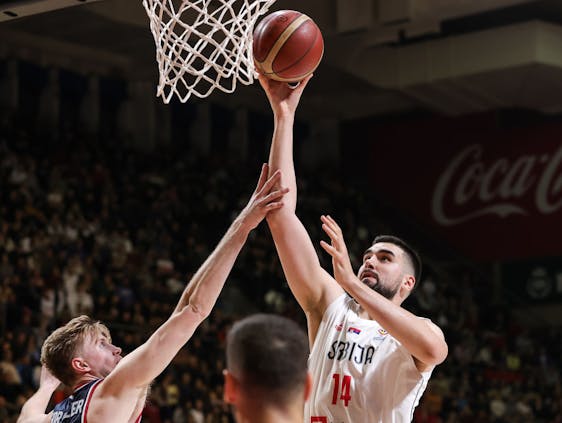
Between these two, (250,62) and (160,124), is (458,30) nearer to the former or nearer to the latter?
(160,124)

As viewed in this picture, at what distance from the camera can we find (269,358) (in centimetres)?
258

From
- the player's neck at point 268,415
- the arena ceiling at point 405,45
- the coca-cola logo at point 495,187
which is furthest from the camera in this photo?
the coca-cola logo at point 495,187

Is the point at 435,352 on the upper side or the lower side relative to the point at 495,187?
upper

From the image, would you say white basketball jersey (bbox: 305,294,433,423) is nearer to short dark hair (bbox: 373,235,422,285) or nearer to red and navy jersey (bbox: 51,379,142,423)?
short dark hair (bbox: 373,235,422,285)

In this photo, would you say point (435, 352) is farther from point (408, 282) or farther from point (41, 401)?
point (41, 401)

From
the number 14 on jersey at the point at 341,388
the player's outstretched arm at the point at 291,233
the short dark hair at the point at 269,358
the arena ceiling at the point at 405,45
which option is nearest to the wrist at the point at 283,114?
the player's outstretched arm at the point at 291,233

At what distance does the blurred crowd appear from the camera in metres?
12.0

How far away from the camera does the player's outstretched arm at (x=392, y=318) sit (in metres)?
4.20

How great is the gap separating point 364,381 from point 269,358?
204 centimetres

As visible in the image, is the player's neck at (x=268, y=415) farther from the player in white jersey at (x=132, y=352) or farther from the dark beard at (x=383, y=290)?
the dark beard at (x=383, y=290)

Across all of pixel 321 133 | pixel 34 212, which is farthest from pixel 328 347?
pixel 321 133

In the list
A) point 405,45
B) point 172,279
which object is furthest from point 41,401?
point 405,45

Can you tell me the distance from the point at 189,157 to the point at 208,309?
1624 centimetres

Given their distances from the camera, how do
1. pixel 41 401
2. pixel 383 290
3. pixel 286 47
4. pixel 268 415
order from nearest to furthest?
1. pixel 268 415
2. pixel 41 401
3. pixel 286 47
4. pixel 383 290
